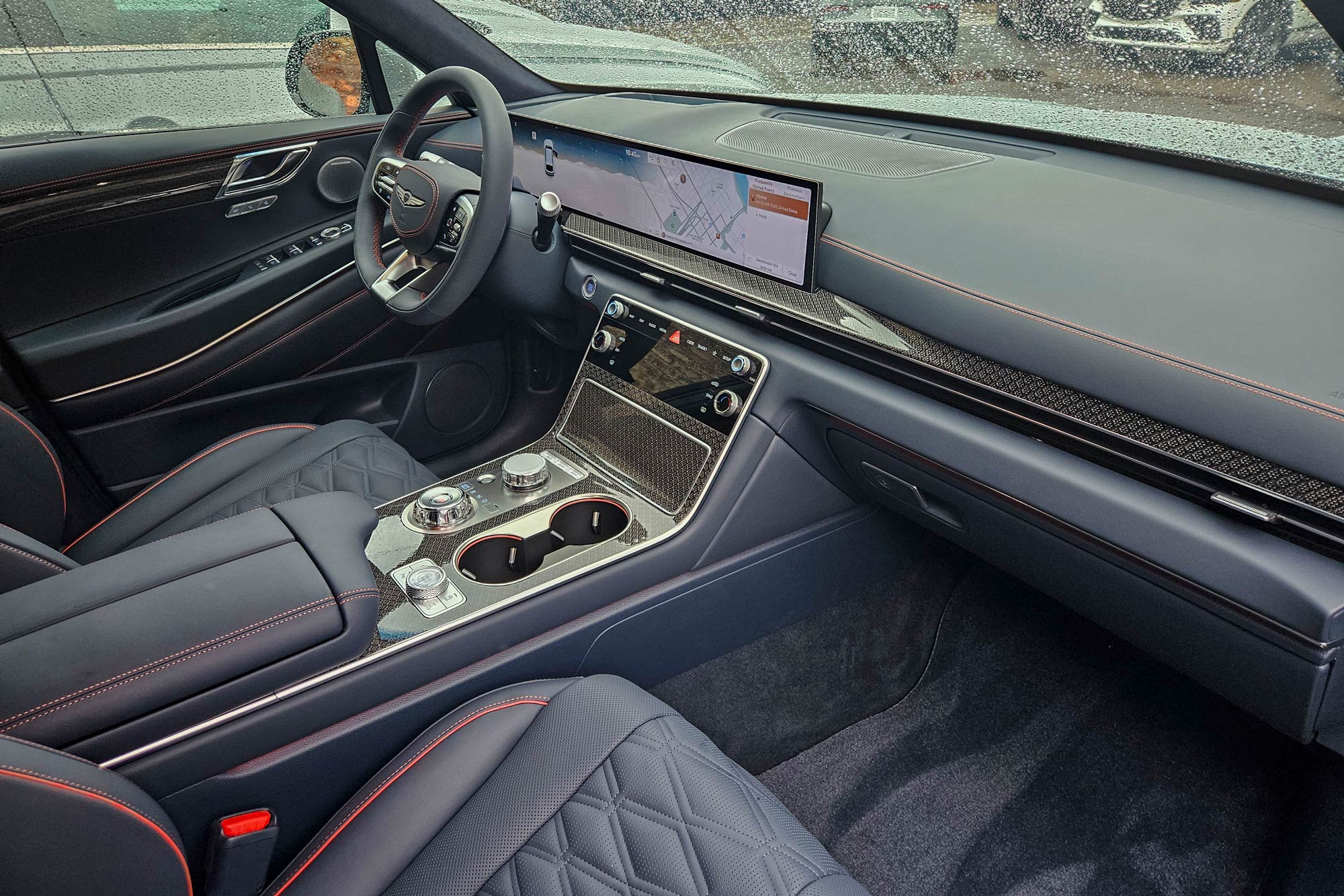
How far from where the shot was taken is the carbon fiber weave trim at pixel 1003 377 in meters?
0.88

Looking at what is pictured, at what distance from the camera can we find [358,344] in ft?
7.08

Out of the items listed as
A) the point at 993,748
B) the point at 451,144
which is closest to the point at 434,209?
the point at 451,144

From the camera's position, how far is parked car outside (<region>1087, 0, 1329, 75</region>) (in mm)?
1021

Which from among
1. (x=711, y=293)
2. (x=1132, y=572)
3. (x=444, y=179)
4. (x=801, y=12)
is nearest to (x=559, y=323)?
(x=444, y=179)

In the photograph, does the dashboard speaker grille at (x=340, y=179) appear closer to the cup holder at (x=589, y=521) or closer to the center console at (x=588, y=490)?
the center console at (x=588, y=490)

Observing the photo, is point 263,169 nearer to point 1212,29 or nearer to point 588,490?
point 588,490

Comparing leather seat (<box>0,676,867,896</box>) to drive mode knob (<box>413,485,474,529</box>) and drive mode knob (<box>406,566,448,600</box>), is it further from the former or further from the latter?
drive mode knob (<box>413,485,474,529</box>)

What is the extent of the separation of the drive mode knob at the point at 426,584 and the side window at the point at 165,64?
1.33 meters

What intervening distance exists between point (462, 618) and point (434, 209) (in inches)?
30.8

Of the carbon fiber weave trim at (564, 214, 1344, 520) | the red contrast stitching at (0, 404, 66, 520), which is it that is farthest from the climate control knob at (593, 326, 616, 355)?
the red contrast stitching at (0, 404, 66, 520)

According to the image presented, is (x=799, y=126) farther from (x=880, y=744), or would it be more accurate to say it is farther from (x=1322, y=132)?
(x=880, y=744)

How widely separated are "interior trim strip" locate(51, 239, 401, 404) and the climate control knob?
0.50 m

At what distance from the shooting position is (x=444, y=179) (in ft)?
5.27

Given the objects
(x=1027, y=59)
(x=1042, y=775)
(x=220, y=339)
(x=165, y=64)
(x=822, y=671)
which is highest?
(x=165, y=64)
